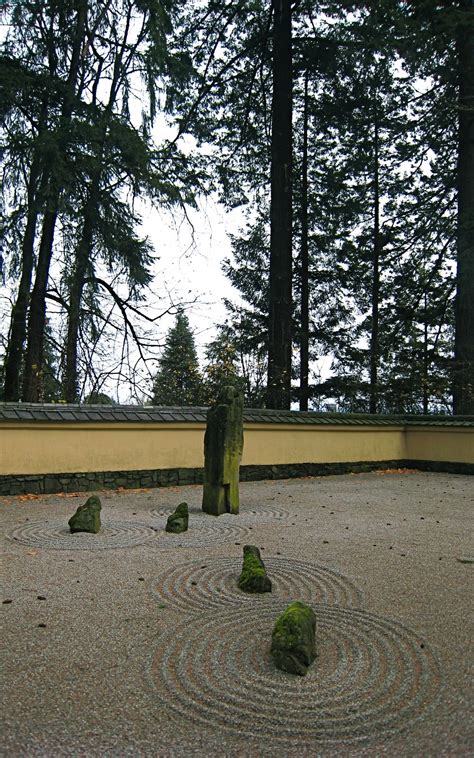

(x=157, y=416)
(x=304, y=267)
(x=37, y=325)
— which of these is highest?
(x=304, y=267)

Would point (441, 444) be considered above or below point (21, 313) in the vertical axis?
below

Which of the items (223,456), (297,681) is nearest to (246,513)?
(223,456)

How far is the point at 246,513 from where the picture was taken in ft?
22.4

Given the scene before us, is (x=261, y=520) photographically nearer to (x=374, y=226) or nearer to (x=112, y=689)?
(x=112, y=689)

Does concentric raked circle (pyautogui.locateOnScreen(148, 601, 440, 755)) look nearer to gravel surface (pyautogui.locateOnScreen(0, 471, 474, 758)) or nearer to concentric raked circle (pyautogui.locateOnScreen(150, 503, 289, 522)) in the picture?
gravel surface (pyautogui.locateOnScreen(0, 471, 474, 758))

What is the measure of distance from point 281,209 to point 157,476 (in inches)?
317

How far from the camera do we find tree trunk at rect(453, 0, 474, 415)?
12.4 m

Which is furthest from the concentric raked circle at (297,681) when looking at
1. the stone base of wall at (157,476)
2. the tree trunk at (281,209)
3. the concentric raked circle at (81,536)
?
the tree trunk at (281,209)

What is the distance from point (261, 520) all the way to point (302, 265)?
14.6 meters

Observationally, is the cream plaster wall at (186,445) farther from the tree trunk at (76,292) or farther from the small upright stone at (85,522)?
the small upright stone at (85,522)

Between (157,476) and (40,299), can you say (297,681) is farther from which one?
(40,299)

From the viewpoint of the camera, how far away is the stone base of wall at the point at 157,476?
7.88m

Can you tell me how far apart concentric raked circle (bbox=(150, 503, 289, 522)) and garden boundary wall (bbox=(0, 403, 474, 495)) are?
1956 mm

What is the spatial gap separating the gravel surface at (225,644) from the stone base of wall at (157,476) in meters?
2.28
